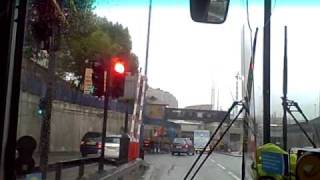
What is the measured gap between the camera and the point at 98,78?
10.1 meters

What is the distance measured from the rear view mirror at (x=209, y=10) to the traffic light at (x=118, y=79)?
9.21 metres

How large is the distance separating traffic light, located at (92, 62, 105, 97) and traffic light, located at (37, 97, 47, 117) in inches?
202

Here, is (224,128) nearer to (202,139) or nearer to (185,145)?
(202,139)

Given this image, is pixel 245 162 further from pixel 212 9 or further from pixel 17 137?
pixel 17 137

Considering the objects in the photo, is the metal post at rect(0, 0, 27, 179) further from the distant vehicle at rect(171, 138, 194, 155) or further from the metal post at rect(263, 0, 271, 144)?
the distant vehicle at rect(171, 138, 194, 155)

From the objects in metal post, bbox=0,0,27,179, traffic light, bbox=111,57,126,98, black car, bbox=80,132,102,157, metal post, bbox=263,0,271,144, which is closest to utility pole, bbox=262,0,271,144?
metal post, bbox=263,0,271,144

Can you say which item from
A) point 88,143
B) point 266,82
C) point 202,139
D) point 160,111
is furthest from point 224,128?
point 160,111

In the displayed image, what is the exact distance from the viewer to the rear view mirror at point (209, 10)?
2776 millimetres

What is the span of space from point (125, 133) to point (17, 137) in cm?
1524

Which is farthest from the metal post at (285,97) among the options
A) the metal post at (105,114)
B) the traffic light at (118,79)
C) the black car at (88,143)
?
the traffic light at (118,79)

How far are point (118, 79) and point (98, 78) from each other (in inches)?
101

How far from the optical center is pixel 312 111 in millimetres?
3963

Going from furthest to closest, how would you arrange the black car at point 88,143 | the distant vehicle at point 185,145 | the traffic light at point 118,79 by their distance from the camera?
the distant vehicle at point 185,145
the traffic light at point 118,79
the black car at point 88,143

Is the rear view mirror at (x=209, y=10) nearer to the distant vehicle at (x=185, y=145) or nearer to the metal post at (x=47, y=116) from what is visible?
the metal post at (x=47, y=116)
